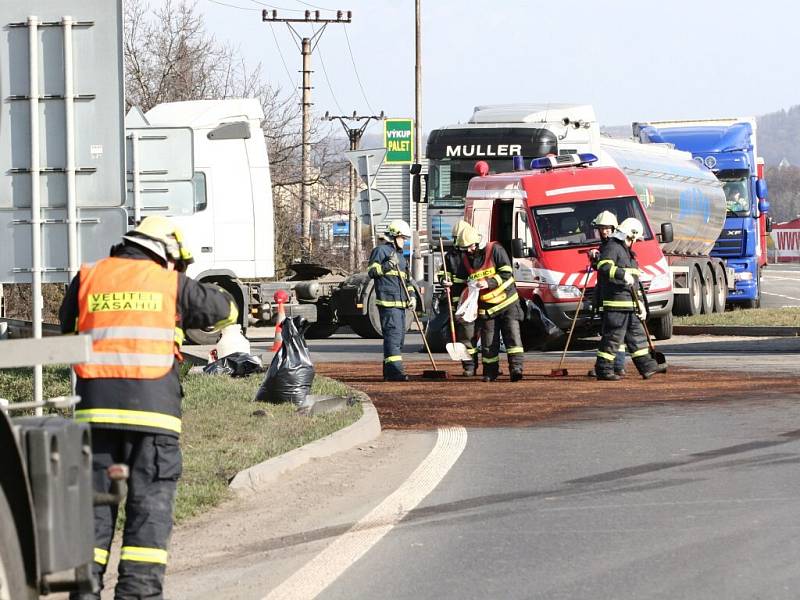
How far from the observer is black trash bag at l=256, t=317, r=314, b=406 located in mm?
13836

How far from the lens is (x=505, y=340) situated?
17859 mm

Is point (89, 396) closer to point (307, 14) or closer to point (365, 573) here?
point (365, 573)

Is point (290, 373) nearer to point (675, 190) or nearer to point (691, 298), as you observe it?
point (691, 298)

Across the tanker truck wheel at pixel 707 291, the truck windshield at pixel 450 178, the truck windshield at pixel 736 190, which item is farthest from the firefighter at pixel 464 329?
the truck windshield at pixel 736 190

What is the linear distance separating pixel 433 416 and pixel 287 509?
5141mm

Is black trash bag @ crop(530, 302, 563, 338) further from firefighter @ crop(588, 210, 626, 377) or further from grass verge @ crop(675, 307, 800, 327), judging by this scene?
grass verge @ crop(675, 307, 800, 327)

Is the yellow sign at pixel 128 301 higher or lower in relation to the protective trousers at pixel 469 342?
higher

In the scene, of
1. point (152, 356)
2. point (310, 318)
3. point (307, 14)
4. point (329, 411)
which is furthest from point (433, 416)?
point (307, 14)

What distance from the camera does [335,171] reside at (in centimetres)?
4869

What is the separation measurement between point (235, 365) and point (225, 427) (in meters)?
5.03

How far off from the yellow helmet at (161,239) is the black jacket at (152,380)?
48 millimetres

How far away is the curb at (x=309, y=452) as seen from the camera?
31.8 feet

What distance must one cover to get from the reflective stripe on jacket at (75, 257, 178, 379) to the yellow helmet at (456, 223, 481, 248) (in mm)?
12076

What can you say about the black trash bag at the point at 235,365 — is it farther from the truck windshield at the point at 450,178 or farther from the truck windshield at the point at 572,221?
the truck windshield at the point at 450,178
